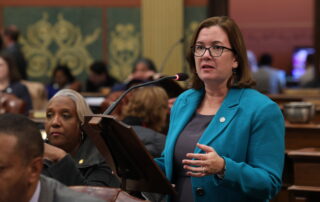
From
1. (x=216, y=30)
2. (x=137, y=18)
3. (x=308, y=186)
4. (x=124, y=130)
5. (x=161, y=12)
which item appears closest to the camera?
(x=124, y=130)

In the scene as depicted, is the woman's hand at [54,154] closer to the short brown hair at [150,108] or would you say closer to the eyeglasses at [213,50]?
the eyeglasses at [213,50]

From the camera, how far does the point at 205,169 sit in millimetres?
2889

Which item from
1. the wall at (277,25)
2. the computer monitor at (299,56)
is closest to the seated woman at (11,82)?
the computer monitor at (299,56)

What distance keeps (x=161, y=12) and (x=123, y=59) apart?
1322mm

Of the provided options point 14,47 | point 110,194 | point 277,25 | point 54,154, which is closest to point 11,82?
point 14,47

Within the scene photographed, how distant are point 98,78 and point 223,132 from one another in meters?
7.09

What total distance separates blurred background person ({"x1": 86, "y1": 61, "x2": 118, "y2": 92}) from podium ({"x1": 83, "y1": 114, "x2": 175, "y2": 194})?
695 cm

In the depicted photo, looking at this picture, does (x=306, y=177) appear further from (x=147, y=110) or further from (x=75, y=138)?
(x=75, y=138)

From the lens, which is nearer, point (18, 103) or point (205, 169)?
point (205, 169)

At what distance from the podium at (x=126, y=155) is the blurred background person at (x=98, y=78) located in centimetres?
695

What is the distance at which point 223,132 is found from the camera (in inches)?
122

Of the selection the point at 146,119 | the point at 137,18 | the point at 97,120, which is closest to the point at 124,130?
the point at 97,120

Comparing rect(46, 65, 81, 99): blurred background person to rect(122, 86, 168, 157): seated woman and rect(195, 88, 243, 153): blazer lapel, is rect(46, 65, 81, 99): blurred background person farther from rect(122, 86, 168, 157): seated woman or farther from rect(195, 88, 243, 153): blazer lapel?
rect(195, 88, 243, 153): blazer lapel

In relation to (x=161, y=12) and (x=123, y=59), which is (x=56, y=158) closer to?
(x=161, y=12)
